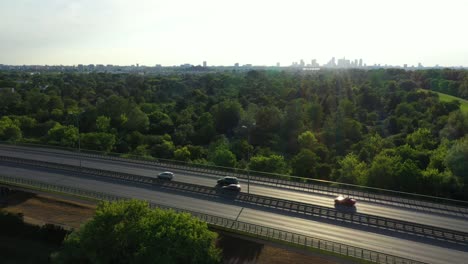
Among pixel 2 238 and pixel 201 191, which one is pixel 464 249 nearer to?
pixel 201 191

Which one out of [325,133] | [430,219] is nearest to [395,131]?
[325,133]

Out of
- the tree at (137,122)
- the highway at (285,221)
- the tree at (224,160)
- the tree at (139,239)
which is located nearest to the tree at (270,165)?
the tree at (224,160)

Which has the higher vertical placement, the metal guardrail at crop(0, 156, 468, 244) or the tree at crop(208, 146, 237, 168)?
the metal guardrail at crop(0, 156, 468, 244)

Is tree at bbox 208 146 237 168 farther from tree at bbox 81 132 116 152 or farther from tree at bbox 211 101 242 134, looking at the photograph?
tree at bbox 211 101 242 134

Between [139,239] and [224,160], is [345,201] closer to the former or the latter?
[139,239]

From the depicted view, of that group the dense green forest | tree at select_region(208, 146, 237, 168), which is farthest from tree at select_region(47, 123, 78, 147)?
tree at select_region(208, 146, 237, 168)

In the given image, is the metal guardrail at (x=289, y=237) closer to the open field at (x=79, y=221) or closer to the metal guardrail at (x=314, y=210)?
the open field at (x=79, y=221)
